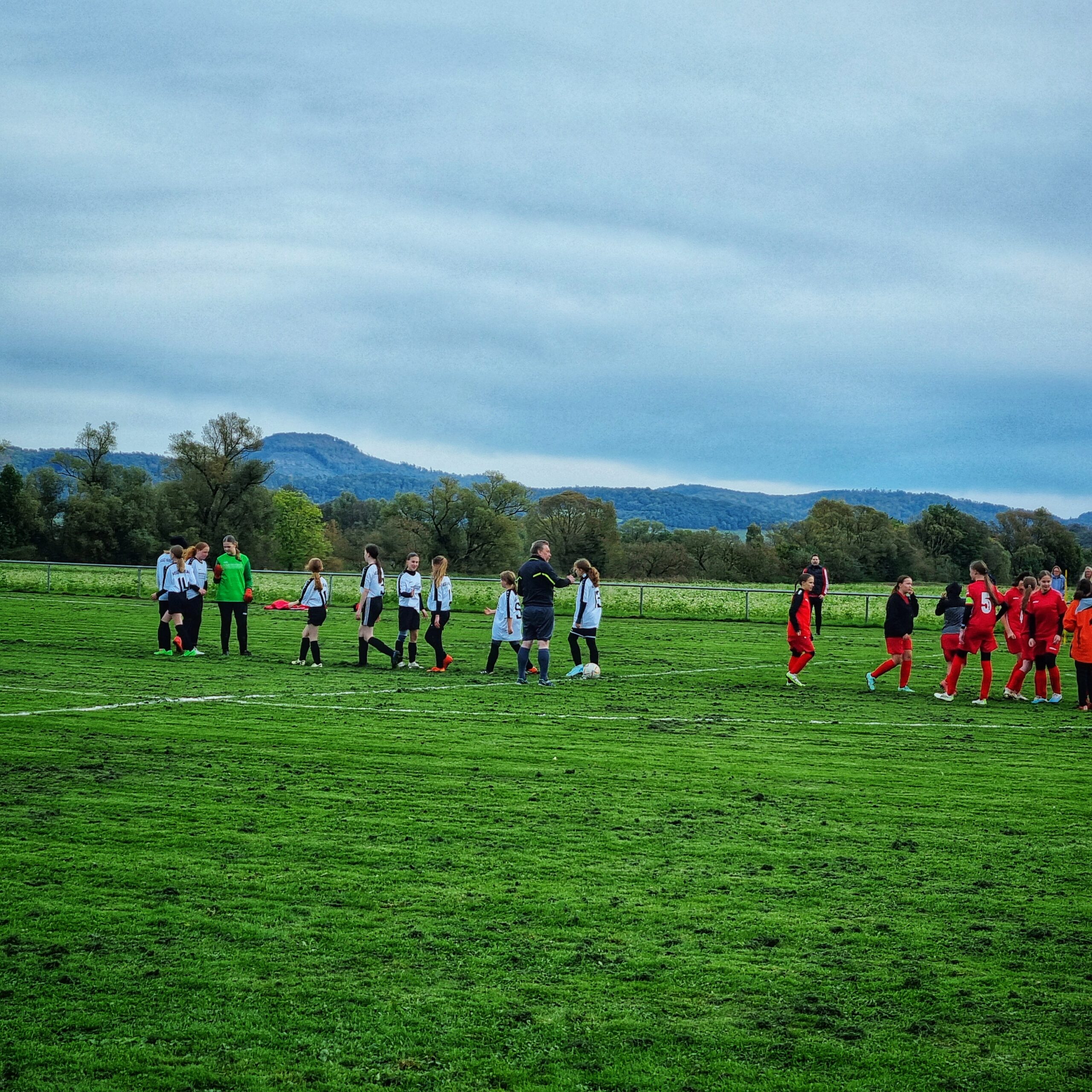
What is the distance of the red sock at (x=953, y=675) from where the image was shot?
16.6 metres

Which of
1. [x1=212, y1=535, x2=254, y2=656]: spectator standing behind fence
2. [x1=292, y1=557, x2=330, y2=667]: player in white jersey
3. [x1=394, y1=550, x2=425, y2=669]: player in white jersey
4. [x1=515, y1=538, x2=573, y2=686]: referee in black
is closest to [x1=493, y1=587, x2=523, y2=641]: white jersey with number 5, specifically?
[x1=515, y1=538, x2=573, y2=686]: referee in black

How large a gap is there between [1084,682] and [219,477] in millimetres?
69916

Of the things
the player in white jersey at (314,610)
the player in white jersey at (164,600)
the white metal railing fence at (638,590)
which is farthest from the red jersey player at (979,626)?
the white metal railing fence at (638,590)

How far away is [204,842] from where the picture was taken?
7.31m

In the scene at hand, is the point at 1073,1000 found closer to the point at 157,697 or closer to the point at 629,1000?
the point at 629,1000

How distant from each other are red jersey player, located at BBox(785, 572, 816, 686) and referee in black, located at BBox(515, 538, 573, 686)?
135 inches

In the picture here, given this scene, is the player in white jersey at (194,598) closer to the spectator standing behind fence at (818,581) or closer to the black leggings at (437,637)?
the black leggings at (437,637)

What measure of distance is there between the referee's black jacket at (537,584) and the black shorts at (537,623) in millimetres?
73

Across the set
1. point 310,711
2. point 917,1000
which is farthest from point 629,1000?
point 310,711

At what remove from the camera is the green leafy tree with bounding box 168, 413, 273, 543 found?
78812mm

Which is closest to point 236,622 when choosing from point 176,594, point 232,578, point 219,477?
point 232,578

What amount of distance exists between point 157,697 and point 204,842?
6898 mm

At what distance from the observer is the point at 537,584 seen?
16.8 meters

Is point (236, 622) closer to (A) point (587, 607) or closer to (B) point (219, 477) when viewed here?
(A) point (587, 607)
